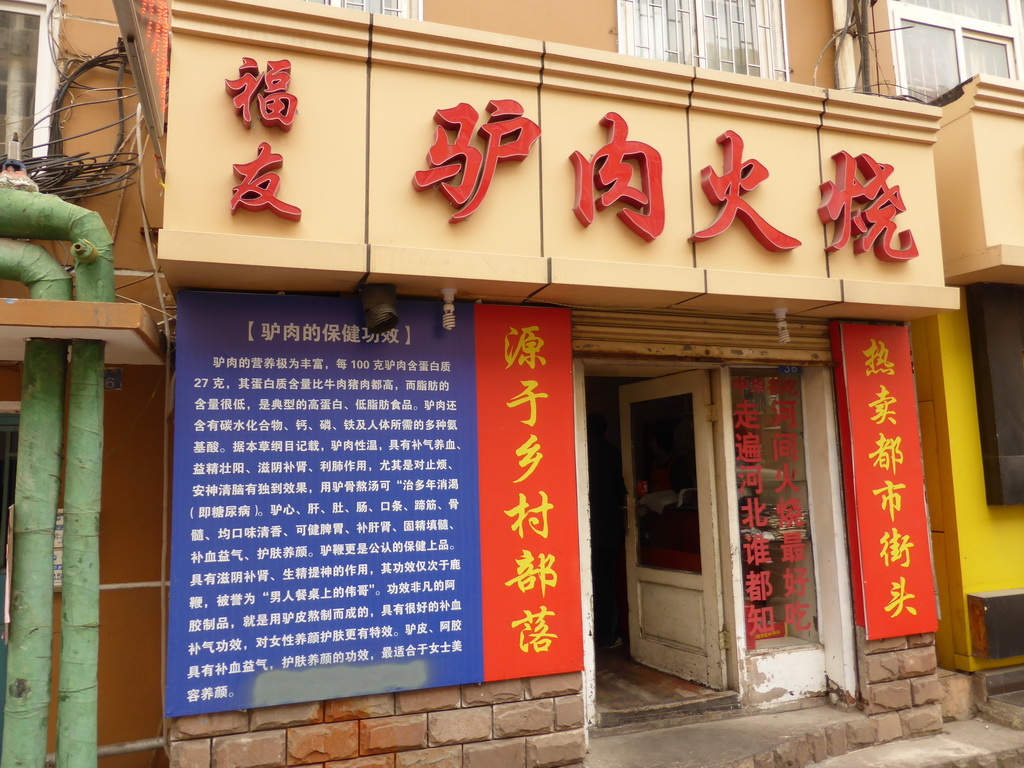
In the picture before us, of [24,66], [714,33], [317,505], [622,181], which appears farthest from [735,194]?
[24,66]

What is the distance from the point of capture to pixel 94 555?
3930 mm

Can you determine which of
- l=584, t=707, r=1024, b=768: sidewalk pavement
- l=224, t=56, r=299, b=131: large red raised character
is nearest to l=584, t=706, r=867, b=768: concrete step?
l=584, t=707, r=1024, b=768: sidewalk pavement

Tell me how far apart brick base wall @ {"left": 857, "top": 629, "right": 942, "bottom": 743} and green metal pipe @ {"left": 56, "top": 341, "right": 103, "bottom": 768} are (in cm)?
523

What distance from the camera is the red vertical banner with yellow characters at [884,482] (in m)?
5.45

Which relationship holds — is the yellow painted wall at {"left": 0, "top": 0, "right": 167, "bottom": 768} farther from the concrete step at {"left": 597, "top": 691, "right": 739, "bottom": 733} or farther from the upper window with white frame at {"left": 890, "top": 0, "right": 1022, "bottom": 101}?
the upper window with white frame at {"left": 890, "top": 0, "right": 1022, "bottom": 101}

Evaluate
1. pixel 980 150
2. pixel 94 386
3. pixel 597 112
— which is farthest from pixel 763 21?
pixel 94 386

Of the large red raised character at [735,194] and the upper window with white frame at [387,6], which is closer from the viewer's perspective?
the large red raised character at [735,194]

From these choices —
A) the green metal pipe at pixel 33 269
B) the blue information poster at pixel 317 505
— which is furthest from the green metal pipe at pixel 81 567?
the blue information poster at pixel 317 505

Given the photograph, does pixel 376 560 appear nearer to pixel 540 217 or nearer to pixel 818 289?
pixel 540 217

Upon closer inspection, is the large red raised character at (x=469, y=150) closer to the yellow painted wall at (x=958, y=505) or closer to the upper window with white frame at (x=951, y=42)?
the yellow painted wall at (x=958, y=505)

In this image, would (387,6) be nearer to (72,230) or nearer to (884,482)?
(72,230)

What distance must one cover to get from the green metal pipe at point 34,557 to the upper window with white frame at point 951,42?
7795mm

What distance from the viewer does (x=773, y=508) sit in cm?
593

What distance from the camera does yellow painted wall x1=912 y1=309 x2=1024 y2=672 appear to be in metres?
5.90
